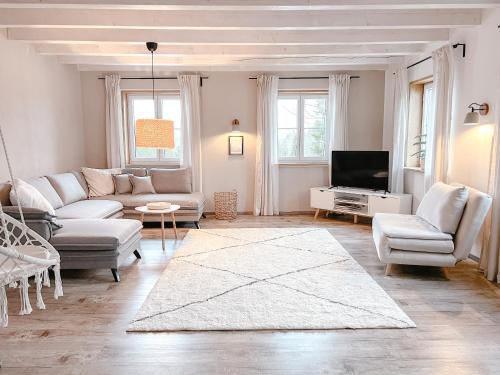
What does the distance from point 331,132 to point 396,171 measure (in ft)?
4.22

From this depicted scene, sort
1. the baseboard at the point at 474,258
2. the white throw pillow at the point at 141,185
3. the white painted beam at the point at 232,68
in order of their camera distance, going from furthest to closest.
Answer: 1. the white painted beam at the point at 232,68
2. the white throw pillow at the point at 141,185
3. the baseboard at the point at 474,258

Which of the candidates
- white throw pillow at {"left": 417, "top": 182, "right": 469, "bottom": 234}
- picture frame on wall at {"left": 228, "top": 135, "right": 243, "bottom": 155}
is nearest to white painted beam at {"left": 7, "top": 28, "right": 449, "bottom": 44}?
white throw pillow at {"left": 417, "top": 182, "right": 469, "bottom": 234}

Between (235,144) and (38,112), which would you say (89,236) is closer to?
(38,112)

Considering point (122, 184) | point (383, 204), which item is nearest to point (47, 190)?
point (122, 184)

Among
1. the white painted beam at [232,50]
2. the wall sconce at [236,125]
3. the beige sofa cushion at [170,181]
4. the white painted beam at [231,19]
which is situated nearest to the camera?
the white painted beam at [231,19]

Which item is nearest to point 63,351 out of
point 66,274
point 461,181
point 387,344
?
point 66,274

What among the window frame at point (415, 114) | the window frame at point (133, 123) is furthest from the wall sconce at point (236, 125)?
the window frame at point (415, 114)

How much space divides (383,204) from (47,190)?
4.67m

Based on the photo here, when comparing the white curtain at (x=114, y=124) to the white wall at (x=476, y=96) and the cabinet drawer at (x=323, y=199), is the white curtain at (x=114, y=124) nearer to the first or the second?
the cabinet drawer at (x=323, y=199)

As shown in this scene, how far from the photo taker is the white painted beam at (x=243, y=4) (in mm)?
3277

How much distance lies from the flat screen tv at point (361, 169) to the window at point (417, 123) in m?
0.43

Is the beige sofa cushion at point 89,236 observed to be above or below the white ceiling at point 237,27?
below

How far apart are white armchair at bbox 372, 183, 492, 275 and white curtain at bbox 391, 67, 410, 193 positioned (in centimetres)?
218

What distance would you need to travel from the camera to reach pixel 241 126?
6.67 meters
